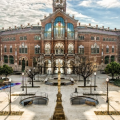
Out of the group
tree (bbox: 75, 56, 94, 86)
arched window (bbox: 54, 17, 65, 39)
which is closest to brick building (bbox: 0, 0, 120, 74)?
arched window (bbox: 54, 17, 65, 39)

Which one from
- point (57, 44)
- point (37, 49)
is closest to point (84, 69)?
point (57, 44)

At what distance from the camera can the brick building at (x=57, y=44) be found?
175 feet

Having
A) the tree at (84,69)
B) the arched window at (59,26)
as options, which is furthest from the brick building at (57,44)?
the tree at (84,69)

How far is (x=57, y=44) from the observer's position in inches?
2119

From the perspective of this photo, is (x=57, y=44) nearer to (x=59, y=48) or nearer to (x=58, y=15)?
(x=59, y=48)

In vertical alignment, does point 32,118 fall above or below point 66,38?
below

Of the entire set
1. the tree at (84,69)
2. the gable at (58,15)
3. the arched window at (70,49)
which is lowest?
the tree at (84,69)

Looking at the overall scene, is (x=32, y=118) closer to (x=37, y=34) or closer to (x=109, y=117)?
(x=109, y=117)

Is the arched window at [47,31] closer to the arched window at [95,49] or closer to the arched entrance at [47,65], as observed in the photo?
the arched entrance at [47,65]

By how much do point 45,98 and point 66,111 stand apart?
257 inches

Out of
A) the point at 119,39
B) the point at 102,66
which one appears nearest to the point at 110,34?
the point at 119,39

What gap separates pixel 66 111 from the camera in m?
21.1

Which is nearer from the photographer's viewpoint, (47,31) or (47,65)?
(47,31)

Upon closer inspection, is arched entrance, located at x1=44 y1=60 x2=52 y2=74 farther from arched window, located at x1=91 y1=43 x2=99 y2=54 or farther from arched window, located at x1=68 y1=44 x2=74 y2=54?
arched window, located at x1=91 y1=43 x2=99 y2=54
